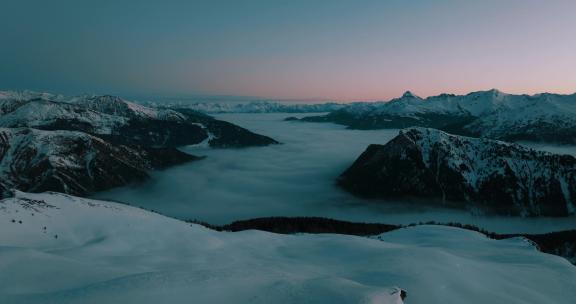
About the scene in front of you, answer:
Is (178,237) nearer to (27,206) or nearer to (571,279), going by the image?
(27,206)

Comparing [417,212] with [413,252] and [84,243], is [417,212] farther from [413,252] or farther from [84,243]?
[84,243]

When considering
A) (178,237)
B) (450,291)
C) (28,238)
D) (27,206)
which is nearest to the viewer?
(450,291)

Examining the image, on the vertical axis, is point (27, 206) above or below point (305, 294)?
below

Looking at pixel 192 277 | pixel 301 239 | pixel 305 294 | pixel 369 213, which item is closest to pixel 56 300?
pixel 192 277

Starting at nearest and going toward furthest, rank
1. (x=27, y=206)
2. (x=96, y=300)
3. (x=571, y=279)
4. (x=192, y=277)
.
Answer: (x=96, y=300)
(x=192, y=277)
(x=571, y=279)
(x=27, y=206)

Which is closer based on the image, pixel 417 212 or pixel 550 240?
pixel 550 240

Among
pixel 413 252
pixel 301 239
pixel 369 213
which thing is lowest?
pixel 369 213

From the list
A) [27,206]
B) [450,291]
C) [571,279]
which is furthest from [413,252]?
[27,206]
